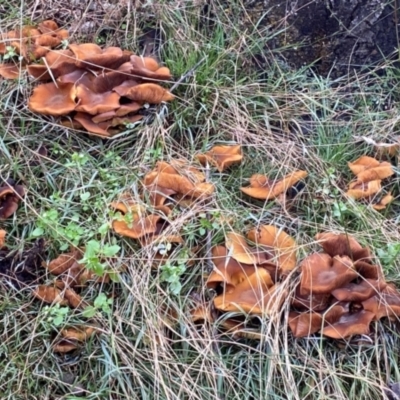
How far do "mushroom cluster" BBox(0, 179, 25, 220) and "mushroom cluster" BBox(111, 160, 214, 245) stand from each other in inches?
14.3

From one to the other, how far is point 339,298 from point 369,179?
651 millimetres

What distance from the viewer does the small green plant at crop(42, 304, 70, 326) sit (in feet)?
6.38

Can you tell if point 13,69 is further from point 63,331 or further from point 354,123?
point 354,123

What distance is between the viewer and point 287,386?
185cm

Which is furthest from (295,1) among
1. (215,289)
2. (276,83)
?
(215,289)

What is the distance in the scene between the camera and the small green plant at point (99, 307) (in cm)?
195

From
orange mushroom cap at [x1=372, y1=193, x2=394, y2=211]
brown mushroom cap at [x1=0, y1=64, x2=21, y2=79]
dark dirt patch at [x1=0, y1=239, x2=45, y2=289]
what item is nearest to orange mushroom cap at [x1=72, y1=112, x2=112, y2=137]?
brown mushroom cap at [x1=0, y1=64, x2=21, y2=79]

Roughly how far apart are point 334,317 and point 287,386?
0.82ft

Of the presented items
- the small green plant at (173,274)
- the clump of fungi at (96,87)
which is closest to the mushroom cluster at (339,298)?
the small green plant at (173,274)

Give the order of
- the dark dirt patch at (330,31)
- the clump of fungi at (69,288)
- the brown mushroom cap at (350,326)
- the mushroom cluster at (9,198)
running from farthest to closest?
the dark dirt patch at (330,31)
the mushroom cluster at (9,198)
the clump of fungi at (69,288)
the brown mushroom cap at (350,326)

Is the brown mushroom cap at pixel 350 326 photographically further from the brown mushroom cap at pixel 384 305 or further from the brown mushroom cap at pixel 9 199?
the brown mushroom cap at pixel 9 199

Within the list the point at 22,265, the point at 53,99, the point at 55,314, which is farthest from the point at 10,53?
the point at 55,314

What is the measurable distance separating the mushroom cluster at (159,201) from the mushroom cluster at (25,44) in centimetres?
80

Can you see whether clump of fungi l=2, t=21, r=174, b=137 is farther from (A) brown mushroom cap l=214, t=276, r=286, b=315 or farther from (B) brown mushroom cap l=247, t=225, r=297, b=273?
(A) brown mushroom cap l=214, t=276, r=286, b=315
